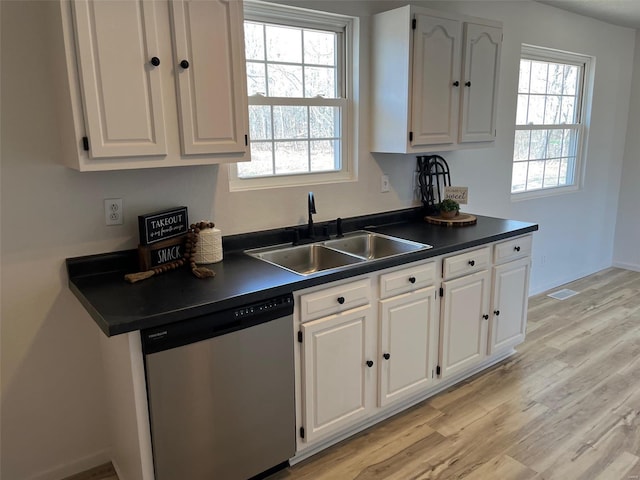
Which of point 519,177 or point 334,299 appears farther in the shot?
point 519,177

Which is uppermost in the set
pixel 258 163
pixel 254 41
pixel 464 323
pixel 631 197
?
pixel 254 41

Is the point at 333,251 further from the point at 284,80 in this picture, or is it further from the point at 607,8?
the point at 607,8

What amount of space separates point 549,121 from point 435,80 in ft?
7.11

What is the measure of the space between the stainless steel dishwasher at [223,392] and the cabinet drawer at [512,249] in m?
1.50

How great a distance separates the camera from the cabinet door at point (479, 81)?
2.92 metres

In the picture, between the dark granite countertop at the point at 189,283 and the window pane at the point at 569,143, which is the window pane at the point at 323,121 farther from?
the window pane at the point at 569,143

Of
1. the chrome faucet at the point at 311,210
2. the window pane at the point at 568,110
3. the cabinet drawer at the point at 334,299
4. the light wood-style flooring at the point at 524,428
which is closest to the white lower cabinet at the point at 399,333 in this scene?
the cabinet drawer at the point at 334,299

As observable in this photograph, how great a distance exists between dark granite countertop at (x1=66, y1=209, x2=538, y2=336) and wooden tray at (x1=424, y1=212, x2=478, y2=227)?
285mm

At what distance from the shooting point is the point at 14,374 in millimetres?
2004

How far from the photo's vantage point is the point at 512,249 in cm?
293

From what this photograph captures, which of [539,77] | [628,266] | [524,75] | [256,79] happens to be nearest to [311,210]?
[256,79]

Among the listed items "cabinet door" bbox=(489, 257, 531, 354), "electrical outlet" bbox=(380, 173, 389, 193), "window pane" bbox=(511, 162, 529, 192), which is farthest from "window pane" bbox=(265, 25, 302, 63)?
"window pane" bbox=(511, 162, 529, 192)

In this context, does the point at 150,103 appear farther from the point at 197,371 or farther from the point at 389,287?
the point at 389,287

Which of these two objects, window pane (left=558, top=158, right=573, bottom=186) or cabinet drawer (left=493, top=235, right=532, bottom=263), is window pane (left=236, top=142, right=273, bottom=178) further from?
window pane (left=558, top=158, right=573, bottom=186)
